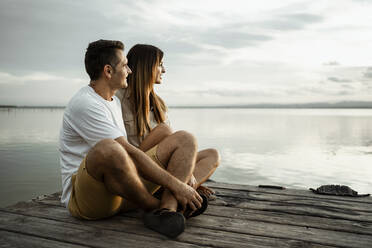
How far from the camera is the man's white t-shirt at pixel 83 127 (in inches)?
82.0

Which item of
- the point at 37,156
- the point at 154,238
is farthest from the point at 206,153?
the point at 37,156

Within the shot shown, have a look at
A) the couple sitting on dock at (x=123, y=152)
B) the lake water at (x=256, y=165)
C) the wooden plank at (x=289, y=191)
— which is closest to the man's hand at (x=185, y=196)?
the couple sitting on dock at (x=123, y=152)

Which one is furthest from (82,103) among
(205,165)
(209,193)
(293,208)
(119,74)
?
(293,208)

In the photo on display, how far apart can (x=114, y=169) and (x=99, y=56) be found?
95 centimetres

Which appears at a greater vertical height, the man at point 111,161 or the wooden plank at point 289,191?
the man at point 111,161

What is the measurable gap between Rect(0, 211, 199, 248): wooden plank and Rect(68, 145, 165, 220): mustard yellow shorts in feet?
0.35

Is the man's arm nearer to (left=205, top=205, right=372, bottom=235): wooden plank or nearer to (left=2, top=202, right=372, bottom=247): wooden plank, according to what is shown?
(left=2, top=202, right=372, bottom=247): wooden plank

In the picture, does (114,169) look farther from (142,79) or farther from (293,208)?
(293,208)

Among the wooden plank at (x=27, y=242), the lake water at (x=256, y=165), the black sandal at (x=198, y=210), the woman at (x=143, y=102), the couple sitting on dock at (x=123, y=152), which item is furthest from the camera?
the lake water at (x=256, y=165)

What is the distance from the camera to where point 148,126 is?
2.71 meters

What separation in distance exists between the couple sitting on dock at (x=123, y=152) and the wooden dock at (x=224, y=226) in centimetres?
11

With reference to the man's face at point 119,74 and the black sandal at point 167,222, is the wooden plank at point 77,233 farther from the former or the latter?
the man's face at point 119,74

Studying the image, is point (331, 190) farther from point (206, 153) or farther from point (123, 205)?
point (123, 205)

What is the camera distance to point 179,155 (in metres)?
2.28
